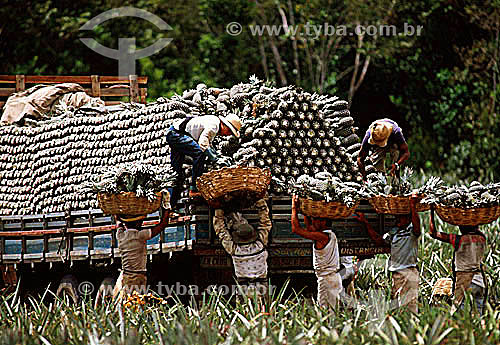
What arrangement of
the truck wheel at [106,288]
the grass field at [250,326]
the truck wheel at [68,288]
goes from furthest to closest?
the truck wheel at [68,288] → the truck wheel at [106,288] → the grass field at [250,326]

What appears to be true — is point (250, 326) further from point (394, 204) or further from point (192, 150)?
point (192, 150)

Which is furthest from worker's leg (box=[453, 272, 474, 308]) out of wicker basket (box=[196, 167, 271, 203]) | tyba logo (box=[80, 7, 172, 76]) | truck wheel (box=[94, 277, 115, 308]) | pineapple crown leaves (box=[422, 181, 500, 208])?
tyba logo (box=[80, 7, 172, 76])

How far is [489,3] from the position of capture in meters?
15.8

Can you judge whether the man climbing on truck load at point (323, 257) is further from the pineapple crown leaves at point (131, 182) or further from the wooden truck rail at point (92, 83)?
the wooden truck rail at point (92, 83)

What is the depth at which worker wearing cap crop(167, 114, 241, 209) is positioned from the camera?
20.7 feet

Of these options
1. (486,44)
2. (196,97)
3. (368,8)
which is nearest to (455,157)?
(486,44)

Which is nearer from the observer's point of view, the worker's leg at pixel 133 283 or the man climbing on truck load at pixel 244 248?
the man climbing on truck load at pixel 244 248

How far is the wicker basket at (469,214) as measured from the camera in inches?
227

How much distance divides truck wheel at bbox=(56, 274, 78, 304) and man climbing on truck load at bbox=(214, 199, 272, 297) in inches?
78.8

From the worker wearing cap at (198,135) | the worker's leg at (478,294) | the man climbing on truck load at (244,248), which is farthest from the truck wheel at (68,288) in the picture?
the worker's leg at (478,294)

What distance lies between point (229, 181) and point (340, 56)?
13.2 meters

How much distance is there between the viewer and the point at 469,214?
5.77 meters

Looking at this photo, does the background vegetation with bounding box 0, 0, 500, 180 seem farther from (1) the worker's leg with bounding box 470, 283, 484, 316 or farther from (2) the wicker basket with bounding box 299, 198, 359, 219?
(2) the wicker basket with bounding box 299, 198, 359, 219

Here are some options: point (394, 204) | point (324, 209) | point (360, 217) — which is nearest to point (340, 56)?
point (360, 217)
